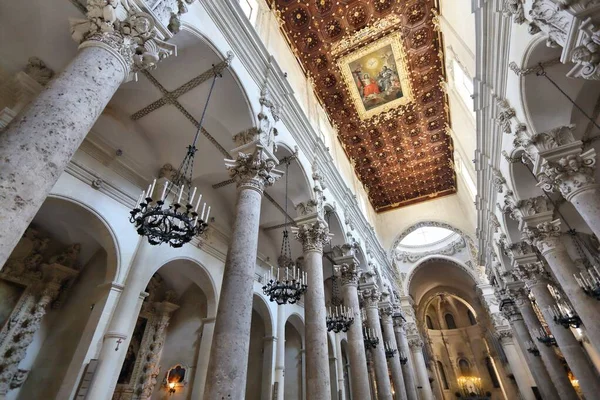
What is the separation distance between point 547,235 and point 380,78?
26.2ft

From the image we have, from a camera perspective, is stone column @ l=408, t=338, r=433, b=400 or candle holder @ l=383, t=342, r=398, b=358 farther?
stone column @ l=408, t=338, r=433, b=400

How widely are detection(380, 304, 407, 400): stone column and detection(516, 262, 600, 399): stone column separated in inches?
198

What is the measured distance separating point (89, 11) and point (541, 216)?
9.05 meters

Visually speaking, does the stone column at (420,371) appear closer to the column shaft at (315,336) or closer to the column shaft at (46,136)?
the column shaft at (315,336)

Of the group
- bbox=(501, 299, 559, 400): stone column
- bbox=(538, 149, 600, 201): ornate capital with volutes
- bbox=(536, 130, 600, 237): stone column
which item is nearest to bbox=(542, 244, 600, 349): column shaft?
bbox=(536, 130, 600, 237): stone column

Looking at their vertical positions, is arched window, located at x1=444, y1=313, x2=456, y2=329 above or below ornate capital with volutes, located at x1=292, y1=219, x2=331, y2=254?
above

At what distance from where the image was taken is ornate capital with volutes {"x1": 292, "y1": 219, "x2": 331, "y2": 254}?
717 centimetres

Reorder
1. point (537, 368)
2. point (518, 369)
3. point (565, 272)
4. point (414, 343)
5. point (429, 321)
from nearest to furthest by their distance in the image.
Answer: point (565, 272) → point (537, 368) → point (518, 369) → point (414, 343) → point (429, 321)

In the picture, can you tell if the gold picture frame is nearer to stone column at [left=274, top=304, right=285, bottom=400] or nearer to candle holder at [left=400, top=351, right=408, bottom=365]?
stone column at [left=274, top=304, right=285, bottom=400]

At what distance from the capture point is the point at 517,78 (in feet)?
19.4

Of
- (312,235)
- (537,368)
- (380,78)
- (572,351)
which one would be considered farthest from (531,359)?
(380,78)

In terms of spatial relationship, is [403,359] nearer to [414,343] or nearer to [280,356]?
[414,343]

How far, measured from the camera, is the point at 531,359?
11.7 meters

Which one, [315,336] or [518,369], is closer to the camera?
[315,336]
